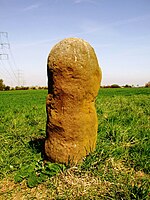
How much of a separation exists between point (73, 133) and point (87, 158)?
0.47 meters

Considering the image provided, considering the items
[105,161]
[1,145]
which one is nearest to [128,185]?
[105,161]

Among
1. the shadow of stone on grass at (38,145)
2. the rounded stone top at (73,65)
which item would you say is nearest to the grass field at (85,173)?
the shadow of stone on grass at (38,145)

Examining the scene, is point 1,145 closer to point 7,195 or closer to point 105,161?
point 7,195

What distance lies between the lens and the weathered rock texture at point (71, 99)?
374 cm

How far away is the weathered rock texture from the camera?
3744mm

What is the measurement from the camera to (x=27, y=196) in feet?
11.0

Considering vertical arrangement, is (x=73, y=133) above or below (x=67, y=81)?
below

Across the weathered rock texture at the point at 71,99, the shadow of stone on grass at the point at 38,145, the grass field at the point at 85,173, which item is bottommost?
the grass field at the point at 85,173

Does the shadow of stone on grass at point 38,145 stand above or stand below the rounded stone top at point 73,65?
below

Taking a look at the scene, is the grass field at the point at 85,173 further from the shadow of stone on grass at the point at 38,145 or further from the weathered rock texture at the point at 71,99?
the weathered rock texture at the point at 71,99

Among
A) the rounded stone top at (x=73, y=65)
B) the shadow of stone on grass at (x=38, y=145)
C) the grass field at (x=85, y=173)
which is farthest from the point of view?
the shadow of stone on grass at (x=38, y=145)

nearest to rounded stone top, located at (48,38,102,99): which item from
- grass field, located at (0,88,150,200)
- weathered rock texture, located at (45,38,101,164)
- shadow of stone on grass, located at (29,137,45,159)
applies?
weathered rock texture, located at (45,38,101,164)

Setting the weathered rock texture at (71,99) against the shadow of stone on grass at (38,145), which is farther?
the shadow of stone on grass at (38,145)

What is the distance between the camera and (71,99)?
3.82m
